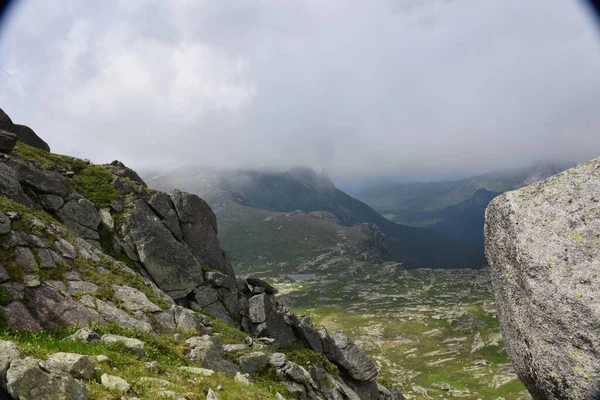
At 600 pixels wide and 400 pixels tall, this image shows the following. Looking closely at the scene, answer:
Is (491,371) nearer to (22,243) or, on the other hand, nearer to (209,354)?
(209,354)

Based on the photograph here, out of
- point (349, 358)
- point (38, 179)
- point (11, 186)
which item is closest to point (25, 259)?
point (11, 186)

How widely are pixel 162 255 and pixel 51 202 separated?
539 inches

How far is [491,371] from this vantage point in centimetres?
13900

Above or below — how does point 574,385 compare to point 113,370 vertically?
below

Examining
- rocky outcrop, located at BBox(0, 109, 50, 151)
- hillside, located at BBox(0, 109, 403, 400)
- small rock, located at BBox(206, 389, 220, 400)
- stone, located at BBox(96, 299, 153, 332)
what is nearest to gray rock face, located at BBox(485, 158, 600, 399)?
small rock, located at BBox(206, 389, 220, 400)

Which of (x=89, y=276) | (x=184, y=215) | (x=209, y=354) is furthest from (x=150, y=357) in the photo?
(x=184, y=215)

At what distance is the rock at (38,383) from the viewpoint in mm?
9789

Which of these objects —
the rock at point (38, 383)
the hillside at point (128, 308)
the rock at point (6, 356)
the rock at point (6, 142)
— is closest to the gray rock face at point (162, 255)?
the hillside at point (128, 308)

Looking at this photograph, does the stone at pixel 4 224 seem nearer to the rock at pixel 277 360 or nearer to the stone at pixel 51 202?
the stone at pixel 51 202

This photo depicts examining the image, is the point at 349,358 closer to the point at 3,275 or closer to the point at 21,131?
the point at 3,275

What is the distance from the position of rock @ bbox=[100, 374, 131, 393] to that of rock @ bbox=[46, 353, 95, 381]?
547 mm

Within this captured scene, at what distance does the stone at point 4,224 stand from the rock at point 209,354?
Result: 1549 centimetres

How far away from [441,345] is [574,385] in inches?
7895

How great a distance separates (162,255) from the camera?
42844 mm
